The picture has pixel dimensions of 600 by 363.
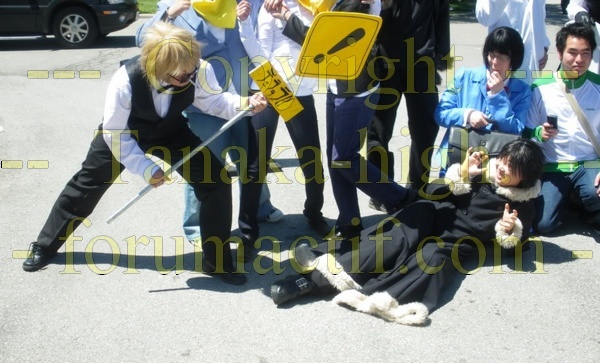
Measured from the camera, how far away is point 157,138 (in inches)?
160

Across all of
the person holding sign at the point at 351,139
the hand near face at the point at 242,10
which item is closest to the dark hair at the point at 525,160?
the person holding sign at the point at 351,139

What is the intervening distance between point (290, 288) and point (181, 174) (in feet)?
2.94

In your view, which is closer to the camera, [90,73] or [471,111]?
[471,111]

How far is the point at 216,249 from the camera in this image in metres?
4.16

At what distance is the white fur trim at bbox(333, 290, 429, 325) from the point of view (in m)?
3.69

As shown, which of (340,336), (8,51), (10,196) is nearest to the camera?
(340,336)

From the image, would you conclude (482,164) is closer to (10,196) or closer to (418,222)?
(418,222)

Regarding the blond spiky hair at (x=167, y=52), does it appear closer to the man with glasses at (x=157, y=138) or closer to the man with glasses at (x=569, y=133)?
the man with glasses at (x=157, y=138)

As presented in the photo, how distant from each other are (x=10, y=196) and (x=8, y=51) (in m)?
6.68

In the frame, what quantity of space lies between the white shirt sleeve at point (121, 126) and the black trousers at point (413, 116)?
5.33 feet

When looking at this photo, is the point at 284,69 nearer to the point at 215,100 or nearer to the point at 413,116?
the point at 215,100

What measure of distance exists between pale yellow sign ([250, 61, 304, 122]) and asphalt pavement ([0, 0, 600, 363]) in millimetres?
971

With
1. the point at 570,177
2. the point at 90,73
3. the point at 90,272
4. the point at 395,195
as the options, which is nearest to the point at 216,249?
the point at 90,272

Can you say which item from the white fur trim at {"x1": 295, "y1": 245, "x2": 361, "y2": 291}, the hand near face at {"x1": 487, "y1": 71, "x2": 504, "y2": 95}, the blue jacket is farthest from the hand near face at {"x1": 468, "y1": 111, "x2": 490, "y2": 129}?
the white fur trim at {"x1": 295, "y1": 245, "x2": 361, "y2": 291}
